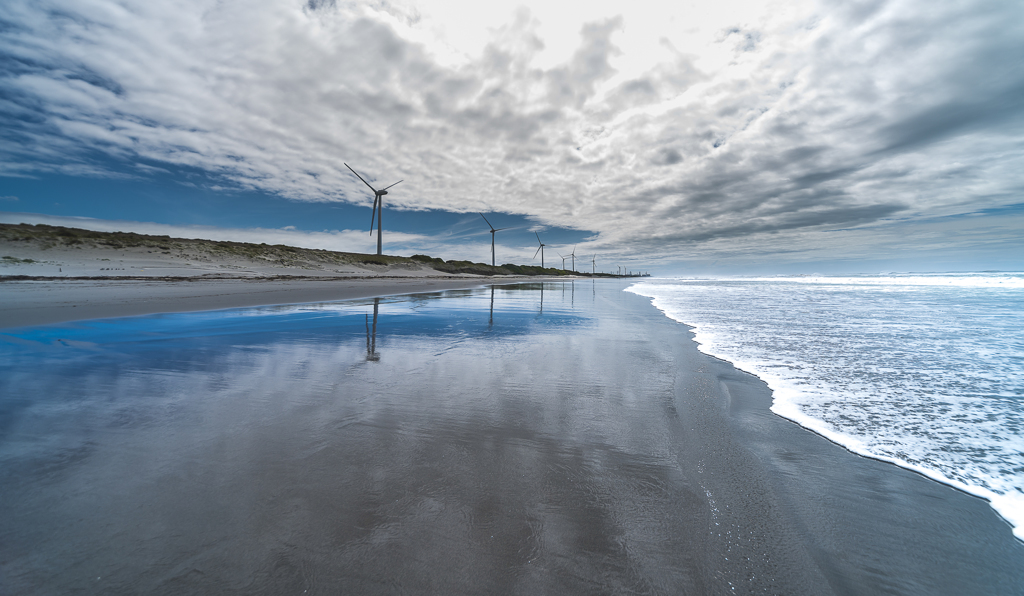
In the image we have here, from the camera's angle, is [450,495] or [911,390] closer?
[450,495]

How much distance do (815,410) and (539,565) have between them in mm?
3608

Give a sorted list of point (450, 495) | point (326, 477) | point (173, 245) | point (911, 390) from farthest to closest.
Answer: point (173, 245)
point (911, 390)
point (326, 477)
point (450, 495)

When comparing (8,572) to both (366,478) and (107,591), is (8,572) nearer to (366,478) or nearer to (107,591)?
(107,591)

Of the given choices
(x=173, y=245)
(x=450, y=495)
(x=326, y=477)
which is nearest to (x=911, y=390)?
(x=450, y=495)

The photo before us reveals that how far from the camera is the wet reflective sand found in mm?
1641

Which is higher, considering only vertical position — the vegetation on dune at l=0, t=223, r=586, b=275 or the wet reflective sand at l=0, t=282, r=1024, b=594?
the vegetation on dune at l=0, t=223, r=586, b=275

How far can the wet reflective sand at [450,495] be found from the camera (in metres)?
1.64

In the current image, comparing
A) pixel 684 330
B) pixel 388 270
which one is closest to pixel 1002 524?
pixel 684 330

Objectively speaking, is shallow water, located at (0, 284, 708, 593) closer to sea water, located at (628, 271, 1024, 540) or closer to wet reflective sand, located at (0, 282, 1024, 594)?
wet reflective sand, located at (0, 282, 1024, 594)

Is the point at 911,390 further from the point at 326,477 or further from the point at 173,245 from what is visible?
the point at 173,245

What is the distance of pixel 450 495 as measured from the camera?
2219 millimetres

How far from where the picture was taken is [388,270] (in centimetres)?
6084

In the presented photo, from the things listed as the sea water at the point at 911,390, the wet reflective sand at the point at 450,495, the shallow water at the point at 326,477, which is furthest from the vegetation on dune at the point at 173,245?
the sea water at the point at 911,390

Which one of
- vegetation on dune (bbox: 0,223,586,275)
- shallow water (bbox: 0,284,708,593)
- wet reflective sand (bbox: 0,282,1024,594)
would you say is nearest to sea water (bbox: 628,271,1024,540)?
wet reflective sand (bbox: 0,282,1024,594)
